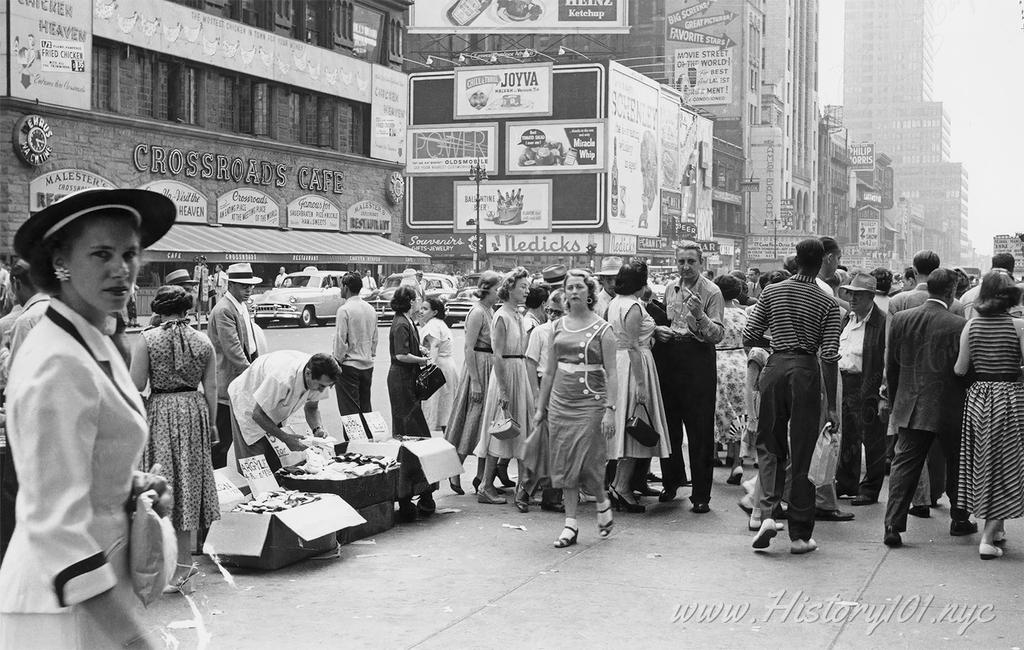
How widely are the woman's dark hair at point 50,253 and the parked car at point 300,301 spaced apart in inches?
1329

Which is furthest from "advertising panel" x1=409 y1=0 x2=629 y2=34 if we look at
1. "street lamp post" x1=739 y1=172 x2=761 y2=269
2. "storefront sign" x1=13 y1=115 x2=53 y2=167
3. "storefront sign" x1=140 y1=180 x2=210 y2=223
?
"storefront sign" x1=13 y1=115 x2=53 y2=167

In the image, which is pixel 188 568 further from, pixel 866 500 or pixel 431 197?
pixel 431 197

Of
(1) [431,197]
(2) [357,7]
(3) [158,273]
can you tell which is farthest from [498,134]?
(3) [158,273]

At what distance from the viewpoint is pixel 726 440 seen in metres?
11.8

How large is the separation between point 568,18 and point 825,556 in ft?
258

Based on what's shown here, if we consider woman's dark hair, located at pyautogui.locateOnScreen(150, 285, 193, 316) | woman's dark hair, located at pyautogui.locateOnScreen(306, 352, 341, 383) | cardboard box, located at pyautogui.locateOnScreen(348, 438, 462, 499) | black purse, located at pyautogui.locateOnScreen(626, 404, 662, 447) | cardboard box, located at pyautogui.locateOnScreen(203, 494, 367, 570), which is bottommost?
cardboard box, located at pyautogui.locateOnScreen(203, 494, 367, 570)

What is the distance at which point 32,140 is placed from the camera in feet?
124

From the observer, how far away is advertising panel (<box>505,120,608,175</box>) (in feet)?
265

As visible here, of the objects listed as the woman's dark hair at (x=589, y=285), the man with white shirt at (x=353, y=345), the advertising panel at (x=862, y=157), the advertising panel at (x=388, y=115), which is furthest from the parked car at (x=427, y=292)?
the advertising panel at (x=862, y=157)

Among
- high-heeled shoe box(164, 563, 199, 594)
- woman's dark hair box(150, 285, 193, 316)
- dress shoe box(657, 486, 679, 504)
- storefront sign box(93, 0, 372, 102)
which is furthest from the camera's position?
storefront sign box(93, 0, 372, 102)

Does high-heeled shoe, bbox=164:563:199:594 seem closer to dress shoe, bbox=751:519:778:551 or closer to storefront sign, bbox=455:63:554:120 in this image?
dress shoe, bbox=751:519:778:551

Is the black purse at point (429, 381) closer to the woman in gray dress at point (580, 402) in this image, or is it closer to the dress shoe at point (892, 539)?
the woman in gray dress at point (580, 402)

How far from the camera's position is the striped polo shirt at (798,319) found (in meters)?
7.97

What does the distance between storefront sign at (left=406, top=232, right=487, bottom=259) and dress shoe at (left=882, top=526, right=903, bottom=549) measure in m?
73.5
